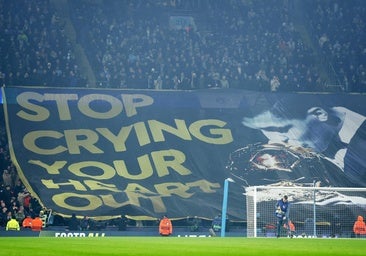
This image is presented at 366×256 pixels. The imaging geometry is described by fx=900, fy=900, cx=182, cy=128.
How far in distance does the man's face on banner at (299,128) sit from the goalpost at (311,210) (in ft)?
9.41

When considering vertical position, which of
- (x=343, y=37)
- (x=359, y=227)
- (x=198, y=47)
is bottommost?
(x=359, y=227)

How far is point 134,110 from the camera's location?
34.8 meters

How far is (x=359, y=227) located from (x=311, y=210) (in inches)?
74.3

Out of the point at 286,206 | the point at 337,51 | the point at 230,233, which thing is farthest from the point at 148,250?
the point at 337,51

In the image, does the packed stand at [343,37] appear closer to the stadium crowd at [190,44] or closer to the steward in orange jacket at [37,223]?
the stadium crowd at [190,44]

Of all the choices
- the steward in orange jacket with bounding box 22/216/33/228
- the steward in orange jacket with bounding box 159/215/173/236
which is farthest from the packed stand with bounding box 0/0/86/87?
the steward in orange jacket with bounding box 159/215/173/236

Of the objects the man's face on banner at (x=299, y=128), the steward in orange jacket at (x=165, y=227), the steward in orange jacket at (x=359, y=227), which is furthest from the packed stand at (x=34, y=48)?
the steward in orange jacket at (x=359, y=227)

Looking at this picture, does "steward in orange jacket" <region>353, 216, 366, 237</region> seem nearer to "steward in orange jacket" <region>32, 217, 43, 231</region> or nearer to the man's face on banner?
the man's face on banner

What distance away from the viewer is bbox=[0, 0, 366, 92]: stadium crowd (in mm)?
36625

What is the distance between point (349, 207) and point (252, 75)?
8703mm

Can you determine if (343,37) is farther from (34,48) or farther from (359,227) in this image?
(34,48)

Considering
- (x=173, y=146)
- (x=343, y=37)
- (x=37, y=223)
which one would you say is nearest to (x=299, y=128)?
(x=173, y=146)

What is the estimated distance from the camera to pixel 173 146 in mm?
34156

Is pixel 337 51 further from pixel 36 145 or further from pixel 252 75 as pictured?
pixel 36 145
